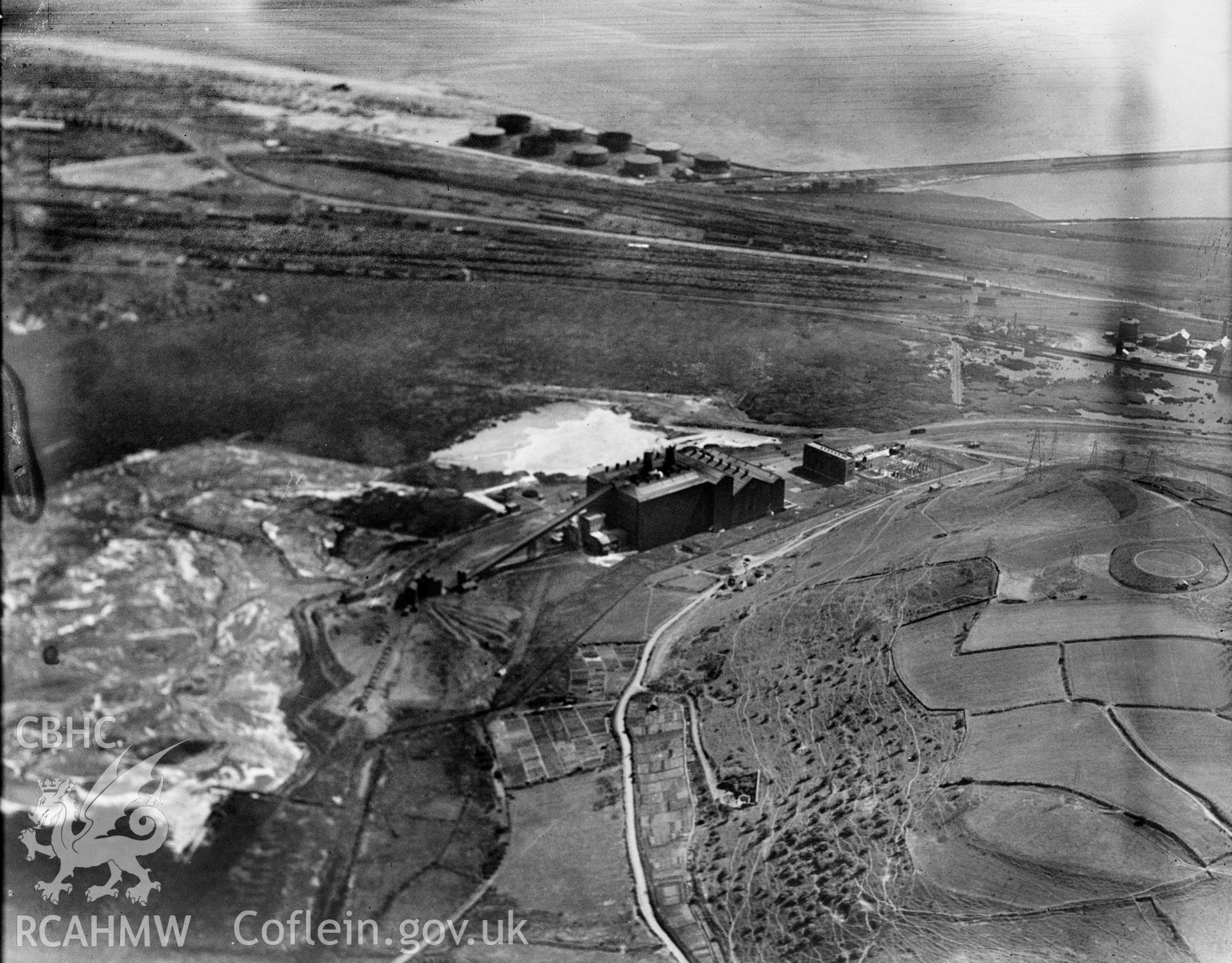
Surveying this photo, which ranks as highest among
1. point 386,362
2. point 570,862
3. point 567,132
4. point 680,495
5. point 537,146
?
point 567,132

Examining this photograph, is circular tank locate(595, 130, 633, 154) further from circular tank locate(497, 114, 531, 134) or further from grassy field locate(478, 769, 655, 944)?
grassy field locate(478, 769, 655, 944)

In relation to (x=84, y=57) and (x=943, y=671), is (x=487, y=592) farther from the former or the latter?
(x=84, y=57)

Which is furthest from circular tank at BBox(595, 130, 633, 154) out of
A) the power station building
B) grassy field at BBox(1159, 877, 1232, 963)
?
grassy field at BBox(1159, 877, 1232, 963)

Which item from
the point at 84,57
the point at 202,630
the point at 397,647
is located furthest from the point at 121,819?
the point at 84,57

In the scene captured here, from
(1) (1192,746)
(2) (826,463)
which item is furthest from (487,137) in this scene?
(1) (1192,746)

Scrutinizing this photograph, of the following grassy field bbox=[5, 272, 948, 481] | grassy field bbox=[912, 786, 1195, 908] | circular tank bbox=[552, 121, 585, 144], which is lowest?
grassy field bbox=[912, 786, 1195, 908]

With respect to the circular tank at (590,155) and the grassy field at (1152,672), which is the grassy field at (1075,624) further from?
the circular tank at (590,155)

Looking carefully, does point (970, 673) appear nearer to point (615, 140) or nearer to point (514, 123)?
point (615, 140)
